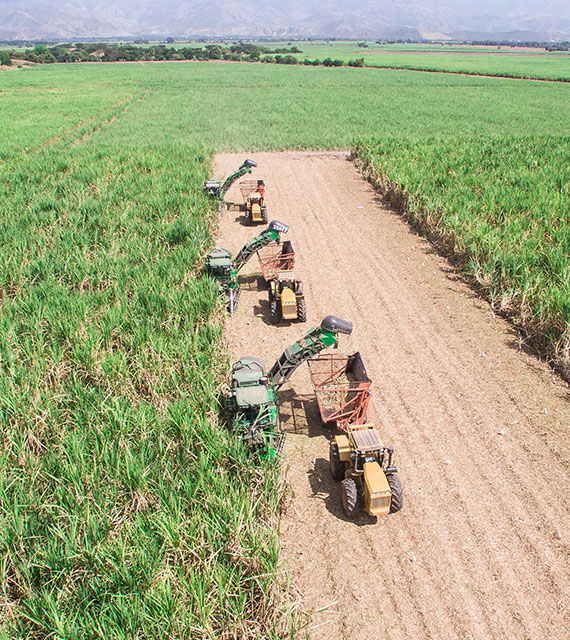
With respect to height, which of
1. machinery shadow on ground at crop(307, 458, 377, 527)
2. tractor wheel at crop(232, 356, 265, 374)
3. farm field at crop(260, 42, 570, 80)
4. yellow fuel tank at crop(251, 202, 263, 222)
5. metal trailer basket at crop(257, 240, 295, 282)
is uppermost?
farm field at crop(260, 42, 570, 80)

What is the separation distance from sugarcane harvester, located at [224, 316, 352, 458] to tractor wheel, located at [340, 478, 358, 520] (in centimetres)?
77

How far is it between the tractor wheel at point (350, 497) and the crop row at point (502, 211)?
3.98 meters

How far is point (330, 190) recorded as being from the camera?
15.0 meters

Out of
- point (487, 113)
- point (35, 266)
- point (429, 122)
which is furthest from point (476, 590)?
point (487, 113)

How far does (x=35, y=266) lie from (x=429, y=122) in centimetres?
2409

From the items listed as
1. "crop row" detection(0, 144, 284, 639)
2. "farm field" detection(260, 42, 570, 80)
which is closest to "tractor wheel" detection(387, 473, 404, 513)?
"crop row" detection(0, 144, 284, 639)

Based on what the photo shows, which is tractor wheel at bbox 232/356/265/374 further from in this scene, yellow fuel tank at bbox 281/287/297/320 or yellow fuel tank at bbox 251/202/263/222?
yellow fuel tank at bbox 251/202/263/222

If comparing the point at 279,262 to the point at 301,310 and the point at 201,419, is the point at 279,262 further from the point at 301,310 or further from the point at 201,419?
the point at 201,419

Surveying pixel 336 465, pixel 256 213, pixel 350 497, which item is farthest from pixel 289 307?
pixel 256 213

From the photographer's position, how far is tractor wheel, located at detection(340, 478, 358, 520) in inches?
162

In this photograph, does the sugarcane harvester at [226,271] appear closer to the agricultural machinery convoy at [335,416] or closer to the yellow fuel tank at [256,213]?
the agricultural machinery convoy at [335,416]

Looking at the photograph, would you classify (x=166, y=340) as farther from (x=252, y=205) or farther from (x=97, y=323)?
(x=252, y=205)

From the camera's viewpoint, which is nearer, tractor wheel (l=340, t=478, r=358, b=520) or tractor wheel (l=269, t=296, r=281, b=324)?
tractor wheel (l=340, t=478, r=358, b=520)

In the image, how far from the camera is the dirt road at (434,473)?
11.6ft
